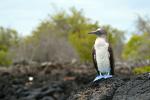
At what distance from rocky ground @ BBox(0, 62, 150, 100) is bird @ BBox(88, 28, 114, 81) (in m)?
0.26

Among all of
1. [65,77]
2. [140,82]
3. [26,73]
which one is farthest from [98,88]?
[26,73]

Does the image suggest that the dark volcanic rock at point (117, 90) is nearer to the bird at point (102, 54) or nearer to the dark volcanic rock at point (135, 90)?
the dark volcanic rock at point (135, 90)

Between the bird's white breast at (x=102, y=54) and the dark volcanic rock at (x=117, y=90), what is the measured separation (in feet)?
5.86

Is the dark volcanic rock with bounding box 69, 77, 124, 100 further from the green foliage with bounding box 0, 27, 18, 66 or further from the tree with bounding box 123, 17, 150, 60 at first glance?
the green foliage with bounding box 0, 27, 18, 66

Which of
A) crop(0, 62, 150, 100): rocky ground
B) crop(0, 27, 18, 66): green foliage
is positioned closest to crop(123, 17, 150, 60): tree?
crop(0, 62, 150, 100): rocky ground

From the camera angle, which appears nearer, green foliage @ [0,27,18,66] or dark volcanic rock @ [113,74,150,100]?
dark volcanic rock @ [113,74,150,100]

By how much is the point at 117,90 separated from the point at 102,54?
9.09 ft

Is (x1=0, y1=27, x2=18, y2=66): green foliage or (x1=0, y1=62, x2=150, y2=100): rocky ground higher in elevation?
(x1=0, y1=27, x2=18, y2=66): green foliage

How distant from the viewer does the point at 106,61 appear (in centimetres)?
906

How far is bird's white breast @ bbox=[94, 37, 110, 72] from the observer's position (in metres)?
8.74

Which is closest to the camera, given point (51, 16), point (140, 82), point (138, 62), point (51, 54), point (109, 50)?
point (140, 82)

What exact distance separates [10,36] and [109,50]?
233 feet

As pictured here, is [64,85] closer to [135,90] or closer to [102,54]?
[102,54]

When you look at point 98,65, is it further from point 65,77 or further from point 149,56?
point 149,56
